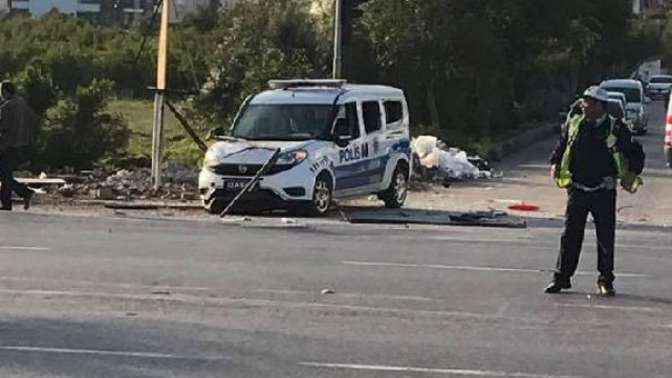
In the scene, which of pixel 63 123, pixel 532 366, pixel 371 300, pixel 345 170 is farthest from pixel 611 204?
pixel 63 123

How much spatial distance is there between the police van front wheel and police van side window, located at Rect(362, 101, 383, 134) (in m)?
0.87

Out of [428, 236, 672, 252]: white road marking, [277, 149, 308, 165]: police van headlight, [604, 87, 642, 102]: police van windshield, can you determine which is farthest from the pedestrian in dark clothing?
[604, 87, 642, 102]: police van windshield

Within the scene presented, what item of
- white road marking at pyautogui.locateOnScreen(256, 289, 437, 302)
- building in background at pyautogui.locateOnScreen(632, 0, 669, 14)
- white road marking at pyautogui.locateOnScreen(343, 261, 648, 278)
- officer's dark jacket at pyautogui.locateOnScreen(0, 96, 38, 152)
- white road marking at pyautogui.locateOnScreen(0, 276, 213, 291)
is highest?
building in background at pyautogui.locateOnScreen(632, 0, 669, 14)

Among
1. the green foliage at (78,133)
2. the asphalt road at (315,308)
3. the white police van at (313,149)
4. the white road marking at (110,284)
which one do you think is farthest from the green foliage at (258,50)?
the white road marking at (110,284)

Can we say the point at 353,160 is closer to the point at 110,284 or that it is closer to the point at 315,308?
the point at 110,284

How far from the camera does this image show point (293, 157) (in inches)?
831

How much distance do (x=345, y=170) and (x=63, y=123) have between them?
8.84 m

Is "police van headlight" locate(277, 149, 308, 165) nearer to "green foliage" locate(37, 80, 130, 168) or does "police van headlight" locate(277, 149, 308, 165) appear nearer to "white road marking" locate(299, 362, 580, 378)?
"green foliage" locate(37, 80, 130, 168)

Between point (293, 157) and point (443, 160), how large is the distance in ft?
29.7

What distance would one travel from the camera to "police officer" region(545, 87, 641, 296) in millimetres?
12297

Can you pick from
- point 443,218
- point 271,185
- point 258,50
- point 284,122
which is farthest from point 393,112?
point 258,50

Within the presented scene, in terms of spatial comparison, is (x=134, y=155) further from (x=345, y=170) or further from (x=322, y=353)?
(x=322, y=353)

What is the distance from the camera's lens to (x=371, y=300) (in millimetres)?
11938

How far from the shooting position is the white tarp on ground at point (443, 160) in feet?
96.5
